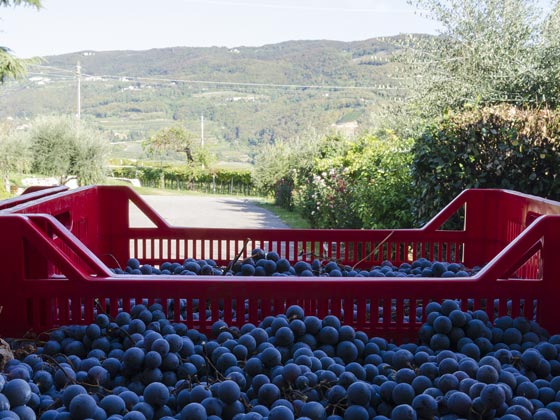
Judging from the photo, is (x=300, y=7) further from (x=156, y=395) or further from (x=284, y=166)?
(x=156, y=395)

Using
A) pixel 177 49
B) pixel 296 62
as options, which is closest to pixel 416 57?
pixel 296 62

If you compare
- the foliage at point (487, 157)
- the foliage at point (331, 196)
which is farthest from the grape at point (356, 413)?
the foliage at point (331, 196)

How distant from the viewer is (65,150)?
2891 cm

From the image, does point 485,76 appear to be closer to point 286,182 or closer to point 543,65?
point 543,65

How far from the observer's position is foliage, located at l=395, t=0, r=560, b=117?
32.6 feet

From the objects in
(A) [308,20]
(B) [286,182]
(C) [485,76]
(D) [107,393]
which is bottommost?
(B) [286,182]

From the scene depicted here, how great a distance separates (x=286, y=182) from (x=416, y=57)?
8.21 meters

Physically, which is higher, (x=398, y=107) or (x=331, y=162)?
(x=398, y=107)

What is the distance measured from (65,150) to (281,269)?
2778 cm

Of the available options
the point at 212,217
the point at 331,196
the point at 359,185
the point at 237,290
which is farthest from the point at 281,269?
the point at 212,217

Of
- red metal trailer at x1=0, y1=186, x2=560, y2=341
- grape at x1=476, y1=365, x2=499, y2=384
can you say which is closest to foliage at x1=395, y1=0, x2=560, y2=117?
red metal trailer at x1=0, y1=186, x2=560, y2=341

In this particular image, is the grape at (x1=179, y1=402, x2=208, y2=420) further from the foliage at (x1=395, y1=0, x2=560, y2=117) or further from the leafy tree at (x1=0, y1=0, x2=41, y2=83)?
the leafy tree at (x1=0, y1=0, x2=41, y2=83)

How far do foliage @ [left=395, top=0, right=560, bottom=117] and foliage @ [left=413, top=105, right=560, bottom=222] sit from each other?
3.30m

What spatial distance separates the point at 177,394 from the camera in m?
1.54
